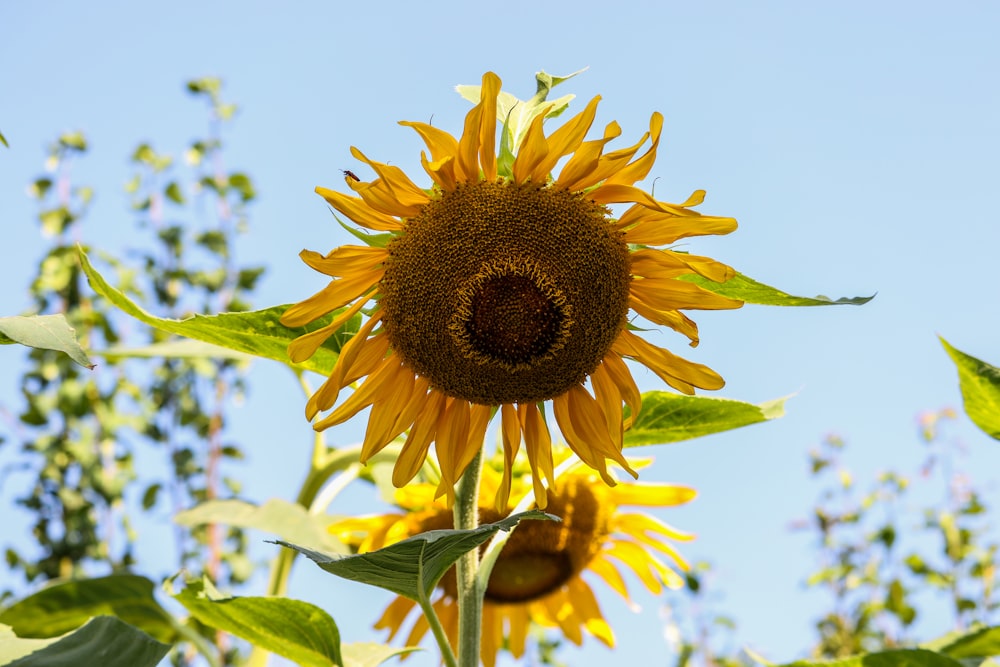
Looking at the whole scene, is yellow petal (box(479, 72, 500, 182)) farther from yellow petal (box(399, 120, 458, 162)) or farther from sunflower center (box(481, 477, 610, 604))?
sunflower center (box(481, 477, 610, 604))

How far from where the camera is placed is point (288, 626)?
4.75ft

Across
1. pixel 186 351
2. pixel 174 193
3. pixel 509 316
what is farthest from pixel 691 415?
pixel 174 193

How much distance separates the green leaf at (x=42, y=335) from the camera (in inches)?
39.9

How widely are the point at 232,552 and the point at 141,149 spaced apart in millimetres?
1885

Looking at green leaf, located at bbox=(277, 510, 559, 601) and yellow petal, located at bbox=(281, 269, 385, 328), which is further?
yellow petal, located at bbox=(281, 269, 385, 328)

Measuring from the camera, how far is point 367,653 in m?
1.65

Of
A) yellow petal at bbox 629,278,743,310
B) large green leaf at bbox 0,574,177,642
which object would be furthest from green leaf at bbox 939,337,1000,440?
large green leaf at bbox 0,574,177,642

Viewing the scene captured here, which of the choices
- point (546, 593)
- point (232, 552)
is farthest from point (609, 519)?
point (232, 552)

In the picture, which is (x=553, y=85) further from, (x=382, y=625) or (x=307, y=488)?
(x=382, y=625)

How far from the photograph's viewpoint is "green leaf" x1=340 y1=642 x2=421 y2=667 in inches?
62.5

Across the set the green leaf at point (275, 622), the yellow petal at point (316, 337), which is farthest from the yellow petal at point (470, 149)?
the green leaf at point (275, 622)

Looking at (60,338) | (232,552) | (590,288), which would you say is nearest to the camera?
(60,338)

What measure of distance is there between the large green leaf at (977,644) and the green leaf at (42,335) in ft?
4.90

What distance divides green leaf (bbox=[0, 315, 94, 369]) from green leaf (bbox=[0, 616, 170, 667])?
0.35 meters
